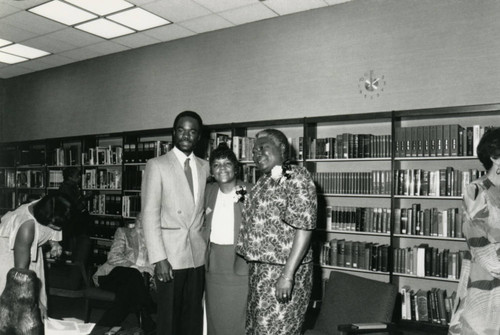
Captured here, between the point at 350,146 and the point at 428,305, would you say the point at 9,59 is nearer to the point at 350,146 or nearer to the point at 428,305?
the point at 350,146

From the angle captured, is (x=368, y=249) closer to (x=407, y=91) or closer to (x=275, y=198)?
(x=407, y=91)

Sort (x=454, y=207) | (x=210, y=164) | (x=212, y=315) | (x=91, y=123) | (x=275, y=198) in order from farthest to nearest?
(x=91, y=123), (x=454, y=207), (x=210, y=164), (x=212, y=315), (x=275, y=198)

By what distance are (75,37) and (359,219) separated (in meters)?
4.83

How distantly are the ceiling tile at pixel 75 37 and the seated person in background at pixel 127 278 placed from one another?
3.35m

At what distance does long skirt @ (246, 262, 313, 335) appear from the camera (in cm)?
248

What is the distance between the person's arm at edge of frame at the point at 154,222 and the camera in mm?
2797

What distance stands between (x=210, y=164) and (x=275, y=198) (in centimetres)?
80

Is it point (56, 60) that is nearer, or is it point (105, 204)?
point (105, 204)

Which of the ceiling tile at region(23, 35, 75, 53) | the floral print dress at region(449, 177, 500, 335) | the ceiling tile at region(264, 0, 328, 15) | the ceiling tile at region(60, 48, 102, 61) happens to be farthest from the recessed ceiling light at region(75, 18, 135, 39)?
the floral print dress at region(449, 177, 500, 335)

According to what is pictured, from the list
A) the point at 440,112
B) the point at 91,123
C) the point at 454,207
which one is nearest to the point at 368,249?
the point at 454,207

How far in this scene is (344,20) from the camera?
203 inches

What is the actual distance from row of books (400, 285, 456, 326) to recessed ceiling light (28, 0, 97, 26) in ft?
16.4

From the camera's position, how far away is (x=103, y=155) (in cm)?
687

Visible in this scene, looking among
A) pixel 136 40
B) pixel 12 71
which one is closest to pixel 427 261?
pixel 136 40
